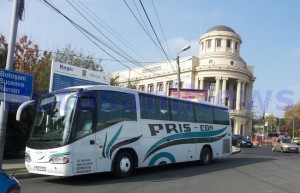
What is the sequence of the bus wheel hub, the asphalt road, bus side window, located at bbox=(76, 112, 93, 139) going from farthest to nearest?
the bus wheel hub → bus side window, located at bbox=(76, 112, 93, 139) → the asphalt road

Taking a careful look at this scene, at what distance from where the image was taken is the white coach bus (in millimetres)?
11914

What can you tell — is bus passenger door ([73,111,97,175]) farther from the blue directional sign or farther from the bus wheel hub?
the blue directional sign

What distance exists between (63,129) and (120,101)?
2.63m

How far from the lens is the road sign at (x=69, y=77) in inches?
730

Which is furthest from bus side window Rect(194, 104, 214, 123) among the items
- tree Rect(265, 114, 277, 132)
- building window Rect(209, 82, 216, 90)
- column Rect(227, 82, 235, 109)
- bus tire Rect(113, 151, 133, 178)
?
tree Rect(265, 114, 277, 132)

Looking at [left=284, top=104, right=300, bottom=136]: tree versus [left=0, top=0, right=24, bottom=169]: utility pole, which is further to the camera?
[left=284, top=104, right=300, bottom=136]: tree

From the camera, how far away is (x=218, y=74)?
8956 centimetres

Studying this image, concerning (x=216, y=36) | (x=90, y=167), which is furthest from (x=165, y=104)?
(x=216, y=36)

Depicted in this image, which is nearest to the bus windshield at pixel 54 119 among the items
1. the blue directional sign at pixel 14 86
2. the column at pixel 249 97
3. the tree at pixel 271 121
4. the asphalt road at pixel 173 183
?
the blue directional sign at pixel 14 86

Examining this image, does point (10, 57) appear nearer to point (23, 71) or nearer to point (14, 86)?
point (14, 86)

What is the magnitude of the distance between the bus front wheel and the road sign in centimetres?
661

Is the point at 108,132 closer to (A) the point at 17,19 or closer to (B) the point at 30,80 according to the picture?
(B) the point at 30,80

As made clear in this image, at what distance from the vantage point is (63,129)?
11.9 meters

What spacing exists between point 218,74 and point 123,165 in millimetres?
77872
